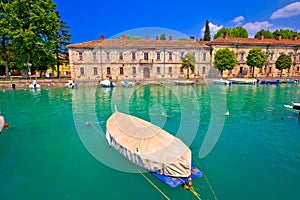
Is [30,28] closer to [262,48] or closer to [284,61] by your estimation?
[262,48]

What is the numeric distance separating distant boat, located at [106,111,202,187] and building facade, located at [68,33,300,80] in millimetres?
33877

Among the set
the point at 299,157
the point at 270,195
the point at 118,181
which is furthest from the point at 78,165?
the point at 299,157

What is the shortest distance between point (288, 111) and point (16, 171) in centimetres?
2079

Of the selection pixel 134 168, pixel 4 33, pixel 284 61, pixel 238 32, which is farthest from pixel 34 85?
pixel 238 32

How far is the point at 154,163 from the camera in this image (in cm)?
596

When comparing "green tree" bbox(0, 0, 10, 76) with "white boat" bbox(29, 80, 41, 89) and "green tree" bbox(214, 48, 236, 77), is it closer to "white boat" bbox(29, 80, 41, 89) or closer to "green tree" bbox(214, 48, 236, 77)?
"white boat" bbox(29, 80, 41, 89)

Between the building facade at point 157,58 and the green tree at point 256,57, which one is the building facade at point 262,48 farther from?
the green tree at point 256,57

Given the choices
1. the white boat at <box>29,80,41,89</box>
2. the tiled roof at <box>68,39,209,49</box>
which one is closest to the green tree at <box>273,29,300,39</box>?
the tiled roof at <box>68,39,209,49</box>

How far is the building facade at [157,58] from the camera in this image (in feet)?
132

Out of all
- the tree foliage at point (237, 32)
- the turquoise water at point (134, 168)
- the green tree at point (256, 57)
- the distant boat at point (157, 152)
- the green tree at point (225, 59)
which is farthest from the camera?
the tree foliage at point (237, 32)

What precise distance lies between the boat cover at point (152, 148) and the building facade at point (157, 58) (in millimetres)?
33621

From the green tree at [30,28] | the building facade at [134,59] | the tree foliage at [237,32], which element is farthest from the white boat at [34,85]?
the tree foliage at [237,32]

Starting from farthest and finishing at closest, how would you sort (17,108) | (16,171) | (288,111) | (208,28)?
(208,28) < (17,108) < (288,111) < (16,171)

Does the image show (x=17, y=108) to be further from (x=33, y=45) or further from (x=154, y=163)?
(x=33, y=45)
